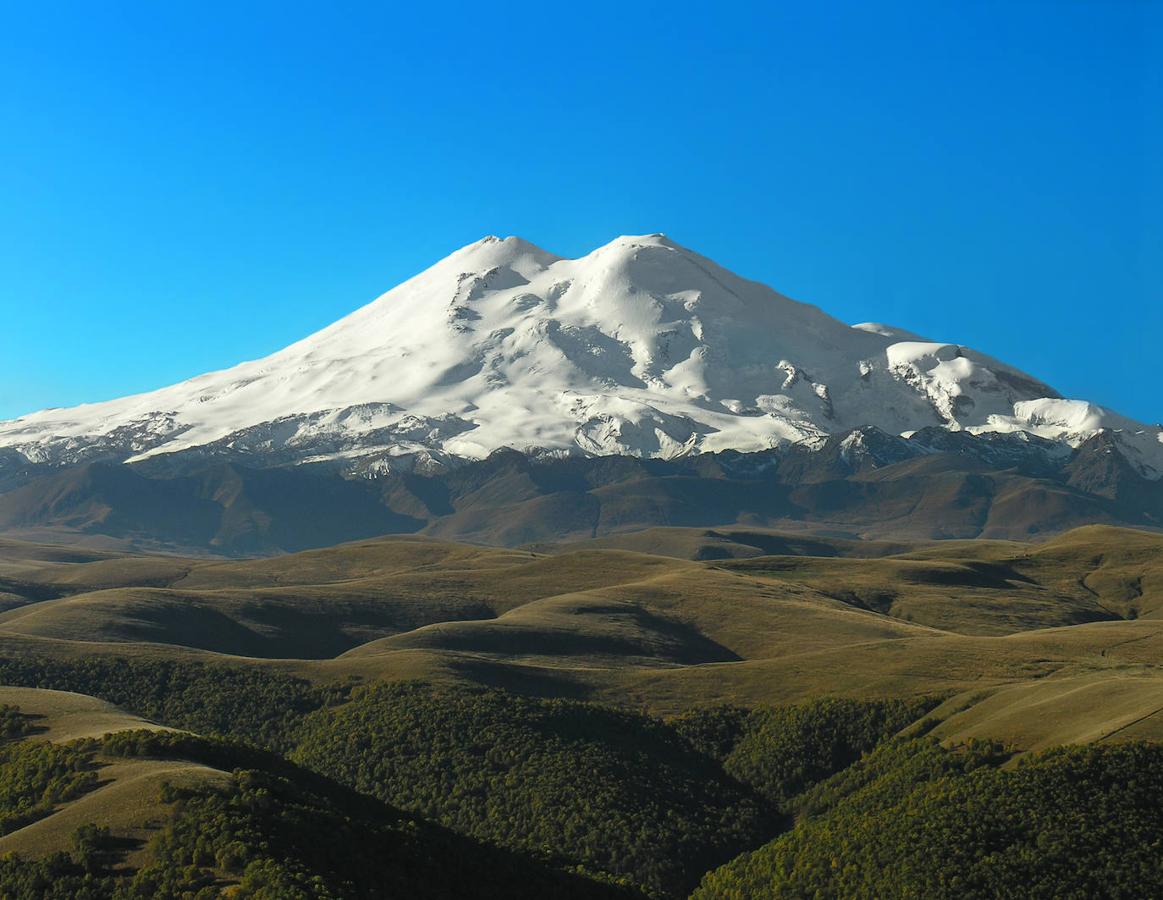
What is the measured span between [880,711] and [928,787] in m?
35.3

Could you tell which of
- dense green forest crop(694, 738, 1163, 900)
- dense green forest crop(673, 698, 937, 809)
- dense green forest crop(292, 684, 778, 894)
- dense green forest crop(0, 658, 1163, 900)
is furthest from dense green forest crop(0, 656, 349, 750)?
dense green forest crop(694, 738, 1163, 900)

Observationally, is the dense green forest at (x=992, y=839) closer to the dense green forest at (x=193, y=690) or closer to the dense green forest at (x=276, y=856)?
the dense green forest at (x=276, y=856)

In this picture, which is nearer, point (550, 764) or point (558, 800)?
point (558, 800)

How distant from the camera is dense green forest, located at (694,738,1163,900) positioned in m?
97.6

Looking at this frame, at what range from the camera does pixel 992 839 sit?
102 metres

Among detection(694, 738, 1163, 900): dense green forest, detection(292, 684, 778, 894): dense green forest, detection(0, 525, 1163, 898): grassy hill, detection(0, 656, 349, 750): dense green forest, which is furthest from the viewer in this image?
detection(0, 656, 349, 750): dense green forest

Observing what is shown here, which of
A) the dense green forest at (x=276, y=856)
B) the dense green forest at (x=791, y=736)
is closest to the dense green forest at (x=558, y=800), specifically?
the dense green forest at (x=276, y=856)

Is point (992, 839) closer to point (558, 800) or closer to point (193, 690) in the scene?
point (558, 800)

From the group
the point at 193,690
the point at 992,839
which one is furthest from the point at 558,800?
the point at 193,690

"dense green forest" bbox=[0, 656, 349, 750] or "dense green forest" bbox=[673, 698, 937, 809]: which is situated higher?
"dense green forest" bbox=[0, 656, 349, 750]

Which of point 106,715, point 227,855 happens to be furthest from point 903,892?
point 106,715

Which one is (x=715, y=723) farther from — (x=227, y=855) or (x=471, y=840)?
(x=227, y=855)

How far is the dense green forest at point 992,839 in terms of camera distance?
97625 millimetres

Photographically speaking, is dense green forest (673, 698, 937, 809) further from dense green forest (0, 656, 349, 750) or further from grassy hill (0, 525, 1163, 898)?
dense green forest (0, 656, 349, 750)
